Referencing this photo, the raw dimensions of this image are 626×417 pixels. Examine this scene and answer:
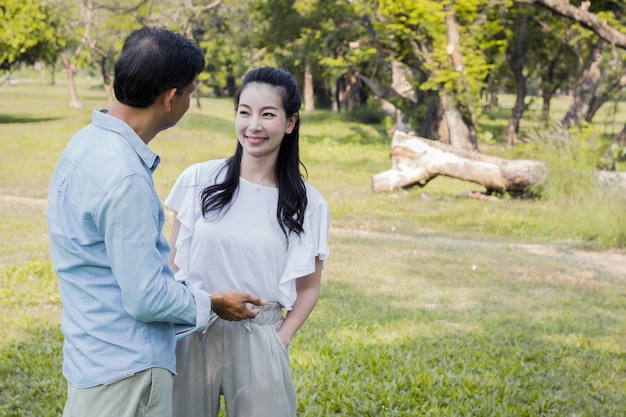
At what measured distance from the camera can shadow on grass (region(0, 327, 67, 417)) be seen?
16.1ft

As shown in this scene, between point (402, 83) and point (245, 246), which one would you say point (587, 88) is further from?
point (245, 246)

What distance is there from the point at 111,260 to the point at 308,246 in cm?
87

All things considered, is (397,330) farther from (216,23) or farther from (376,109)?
(216,23)

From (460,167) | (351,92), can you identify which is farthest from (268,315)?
(351,92)

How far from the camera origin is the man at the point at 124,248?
2.24 m

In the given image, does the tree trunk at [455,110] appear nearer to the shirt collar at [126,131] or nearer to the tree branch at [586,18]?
the tree branch at [586,18]

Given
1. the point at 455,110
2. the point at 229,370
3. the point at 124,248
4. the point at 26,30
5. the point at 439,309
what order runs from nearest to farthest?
1. the point at 124,248
2. the point at 229,370
3. the point at 439,309
4. the point at 455,110
5. the point at 26,30

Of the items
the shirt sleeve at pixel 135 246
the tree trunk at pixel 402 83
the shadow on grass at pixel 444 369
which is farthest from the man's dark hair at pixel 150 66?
the tree trunk at pixel 402 83

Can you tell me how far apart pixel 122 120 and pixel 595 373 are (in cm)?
444

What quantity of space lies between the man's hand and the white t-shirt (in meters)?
0.18

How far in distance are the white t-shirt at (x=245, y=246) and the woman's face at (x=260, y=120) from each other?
0.13m

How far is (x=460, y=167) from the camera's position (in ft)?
49.0

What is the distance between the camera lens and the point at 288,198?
2941 mm

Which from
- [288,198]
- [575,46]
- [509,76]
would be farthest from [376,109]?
[288,198]
